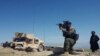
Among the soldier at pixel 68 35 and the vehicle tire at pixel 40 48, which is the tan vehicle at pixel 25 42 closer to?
the vehicle tire at pixel 40 48

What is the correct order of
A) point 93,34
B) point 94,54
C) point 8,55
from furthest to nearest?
point 8,55, point 93,34, point 94,54

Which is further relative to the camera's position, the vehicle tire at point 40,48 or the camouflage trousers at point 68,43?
the vehicle tire at point 40,48

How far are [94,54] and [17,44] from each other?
23827 mm

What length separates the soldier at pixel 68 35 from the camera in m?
15.3

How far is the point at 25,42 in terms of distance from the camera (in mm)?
38312

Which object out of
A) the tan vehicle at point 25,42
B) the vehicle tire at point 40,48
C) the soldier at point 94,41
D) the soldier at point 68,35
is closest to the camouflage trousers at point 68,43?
the soldier at point 68,35

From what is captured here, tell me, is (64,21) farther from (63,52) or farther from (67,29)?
(63,52)

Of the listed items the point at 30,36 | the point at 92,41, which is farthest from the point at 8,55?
the point at 30,36

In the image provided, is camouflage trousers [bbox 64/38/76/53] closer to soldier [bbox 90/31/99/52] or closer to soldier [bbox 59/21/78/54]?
soldier [bbox 59/21/78/54]

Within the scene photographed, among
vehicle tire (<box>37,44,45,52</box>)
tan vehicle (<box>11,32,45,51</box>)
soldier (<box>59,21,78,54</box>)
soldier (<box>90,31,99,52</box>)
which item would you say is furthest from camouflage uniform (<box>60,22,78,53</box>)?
vehicle tire (<box>37,44,45,52</box>)

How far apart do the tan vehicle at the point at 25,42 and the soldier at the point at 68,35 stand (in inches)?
887

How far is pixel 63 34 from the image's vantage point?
15508mm

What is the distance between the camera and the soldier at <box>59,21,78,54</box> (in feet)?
50.3

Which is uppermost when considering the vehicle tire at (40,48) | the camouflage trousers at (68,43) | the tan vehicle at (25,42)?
the tan vehicle at (25,42)
